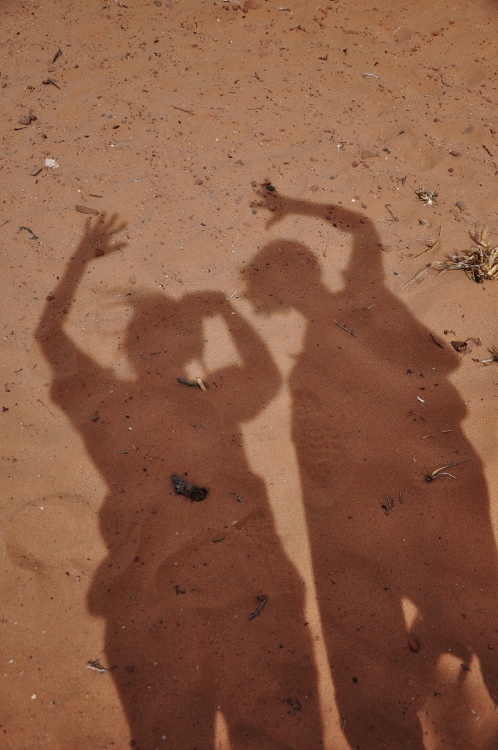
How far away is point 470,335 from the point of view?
3.07 m

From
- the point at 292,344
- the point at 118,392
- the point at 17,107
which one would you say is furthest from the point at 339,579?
the point at 17,107

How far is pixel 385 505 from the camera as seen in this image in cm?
247

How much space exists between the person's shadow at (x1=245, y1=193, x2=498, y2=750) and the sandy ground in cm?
1

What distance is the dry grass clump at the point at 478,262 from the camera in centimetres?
324

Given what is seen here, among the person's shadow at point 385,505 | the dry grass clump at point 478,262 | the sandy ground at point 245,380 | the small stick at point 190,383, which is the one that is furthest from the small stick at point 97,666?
the dry grass clump at point 478,262

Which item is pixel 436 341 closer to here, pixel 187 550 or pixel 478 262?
pixel 478 262

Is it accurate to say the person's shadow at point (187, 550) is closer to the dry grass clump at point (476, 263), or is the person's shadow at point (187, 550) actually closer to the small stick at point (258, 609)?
the small stick at point (258, 609)

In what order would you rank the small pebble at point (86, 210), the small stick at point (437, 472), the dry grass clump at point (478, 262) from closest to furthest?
1. the small stick at point (437, 472)
2. the dry grass clump at point (478, 262)
3. the small pebble at point (86, 210)

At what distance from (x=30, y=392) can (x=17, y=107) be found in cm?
284

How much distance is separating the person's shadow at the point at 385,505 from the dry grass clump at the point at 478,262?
1.61 ft

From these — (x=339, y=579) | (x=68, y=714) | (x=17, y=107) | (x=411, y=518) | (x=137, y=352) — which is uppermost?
(x=17, y=107)

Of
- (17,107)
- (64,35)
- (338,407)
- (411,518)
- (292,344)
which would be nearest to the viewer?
(411,518)

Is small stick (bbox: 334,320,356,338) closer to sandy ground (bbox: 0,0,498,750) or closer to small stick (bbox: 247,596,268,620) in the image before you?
sandy ground (bbox: 0,0,498,750)

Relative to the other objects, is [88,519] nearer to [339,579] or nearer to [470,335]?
[339,579]
